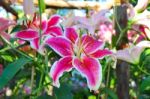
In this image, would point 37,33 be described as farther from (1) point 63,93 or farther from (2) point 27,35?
(1) point 63,93

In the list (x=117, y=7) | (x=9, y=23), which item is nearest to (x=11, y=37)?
(x=9, y=23)

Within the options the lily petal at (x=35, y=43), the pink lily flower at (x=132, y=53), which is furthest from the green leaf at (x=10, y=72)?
the pink lily flower at (x=132, y=53)

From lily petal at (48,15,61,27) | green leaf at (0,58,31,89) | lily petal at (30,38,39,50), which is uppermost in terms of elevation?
lily petal at (48,15,61,27)

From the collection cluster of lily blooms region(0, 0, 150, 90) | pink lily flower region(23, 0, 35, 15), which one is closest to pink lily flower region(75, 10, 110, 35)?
cluster of lily blooms region(0, 0, 150, 90)

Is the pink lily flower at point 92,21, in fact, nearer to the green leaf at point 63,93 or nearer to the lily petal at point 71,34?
the lily petal at point 71,34

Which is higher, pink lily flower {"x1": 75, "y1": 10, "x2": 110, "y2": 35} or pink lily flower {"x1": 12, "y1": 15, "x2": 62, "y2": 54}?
pink lily flower {"x1": 75, "y1": 10, "x2": 110, "y2": 35}

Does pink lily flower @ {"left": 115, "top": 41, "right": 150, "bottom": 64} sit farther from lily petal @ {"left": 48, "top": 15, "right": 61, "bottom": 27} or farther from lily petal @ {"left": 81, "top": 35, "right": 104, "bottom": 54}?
lily petal @ {"left": 48, "top": 15, "right": 61, "bottom": 27}

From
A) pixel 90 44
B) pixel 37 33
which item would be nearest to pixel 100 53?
pixel 90 44

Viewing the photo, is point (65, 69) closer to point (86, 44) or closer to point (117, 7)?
point (86, 44)
